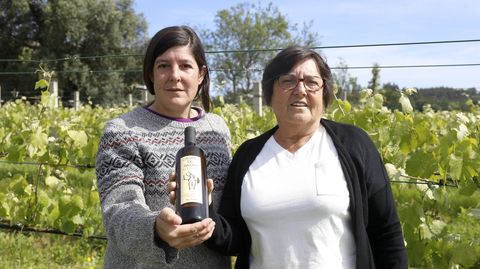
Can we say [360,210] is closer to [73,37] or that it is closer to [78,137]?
[78,137]

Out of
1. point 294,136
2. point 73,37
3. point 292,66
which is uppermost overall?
point 73,37

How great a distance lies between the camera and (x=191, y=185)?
1.40 m

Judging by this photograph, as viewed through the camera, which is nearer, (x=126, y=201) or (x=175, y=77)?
(x=126, y=201)

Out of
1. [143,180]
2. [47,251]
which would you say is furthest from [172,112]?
[47,251]

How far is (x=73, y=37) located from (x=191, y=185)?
2461cm

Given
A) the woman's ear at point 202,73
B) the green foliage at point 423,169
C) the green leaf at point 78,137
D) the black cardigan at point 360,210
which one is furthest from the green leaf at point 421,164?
the green leaf at point 78,137

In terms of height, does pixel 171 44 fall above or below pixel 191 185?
above

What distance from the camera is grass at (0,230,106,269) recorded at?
4.21 metres

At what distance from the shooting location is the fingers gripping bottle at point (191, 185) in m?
1.37

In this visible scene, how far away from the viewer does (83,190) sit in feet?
21.9

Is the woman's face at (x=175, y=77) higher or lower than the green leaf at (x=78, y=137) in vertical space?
higher

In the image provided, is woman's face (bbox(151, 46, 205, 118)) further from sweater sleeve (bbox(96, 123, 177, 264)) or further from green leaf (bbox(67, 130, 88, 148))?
green leaf (bbox(67, 130, 88, 148))

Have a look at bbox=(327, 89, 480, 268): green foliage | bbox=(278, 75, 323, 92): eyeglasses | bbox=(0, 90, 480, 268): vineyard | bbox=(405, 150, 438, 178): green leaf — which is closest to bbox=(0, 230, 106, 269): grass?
bbox=(0, 90, 480, 268): vineyard

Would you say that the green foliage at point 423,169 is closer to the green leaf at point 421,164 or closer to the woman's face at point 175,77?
the green leaf at point 421,164
